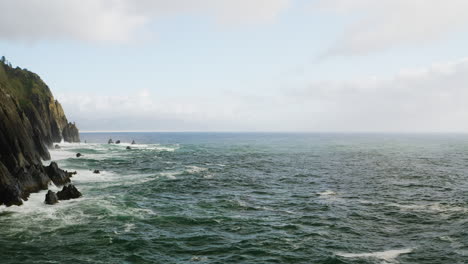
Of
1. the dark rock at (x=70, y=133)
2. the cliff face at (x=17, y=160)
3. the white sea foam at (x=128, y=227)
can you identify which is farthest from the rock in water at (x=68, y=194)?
the dark rock at (x=70, y=133)

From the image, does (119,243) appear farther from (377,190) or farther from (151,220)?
(377,190)

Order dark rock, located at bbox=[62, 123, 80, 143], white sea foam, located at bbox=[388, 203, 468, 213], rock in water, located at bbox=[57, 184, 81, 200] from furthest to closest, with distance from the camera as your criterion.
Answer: dark rock, located at bbox=[62, 123, 80, 143] < rock in water, located at bbox=[57, 184, 81, 200] < white sea foam, located at bbox=[388, 203, 468, 213]

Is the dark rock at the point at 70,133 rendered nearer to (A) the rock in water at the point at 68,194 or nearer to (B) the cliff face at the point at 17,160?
(B) the cliff face at the point at 17,160

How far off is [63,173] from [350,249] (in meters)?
48.0

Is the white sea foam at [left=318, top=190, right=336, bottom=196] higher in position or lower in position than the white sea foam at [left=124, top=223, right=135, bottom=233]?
higher

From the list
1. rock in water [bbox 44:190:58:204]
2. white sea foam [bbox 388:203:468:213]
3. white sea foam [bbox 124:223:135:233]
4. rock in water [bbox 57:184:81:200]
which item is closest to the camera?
white sea foam [bbox 124:223:135:233]

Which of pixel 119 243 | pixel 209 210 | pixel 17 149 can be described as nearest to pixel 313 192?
pixel 209 210

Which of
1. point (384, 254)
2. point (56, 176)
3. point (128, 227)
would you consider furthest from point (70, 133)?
point (384, 254)

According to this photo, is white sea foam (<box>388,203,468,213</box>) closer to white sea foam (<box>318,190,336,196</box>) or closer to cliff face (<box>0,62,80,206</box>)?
white sea foam (<box>318,190,336,196</box>)

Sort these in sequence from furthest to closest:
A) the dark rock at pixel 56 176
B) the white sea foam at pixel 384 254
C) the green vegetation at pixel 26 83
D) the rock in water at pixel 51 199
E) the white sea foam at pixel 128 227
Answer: the green vegetation at pixel 26 83 → the dark rock at pixel 56 176 → the rock in water at pixel 51 199 → the white sea foam at pixel 128 227 → the white sea foam at pixel 384 254

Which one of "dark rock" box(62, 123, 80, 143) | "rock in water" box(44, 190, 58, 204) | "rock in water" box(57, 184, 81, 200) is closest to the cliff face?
"rock in water" box(44, 190, 58, 204)

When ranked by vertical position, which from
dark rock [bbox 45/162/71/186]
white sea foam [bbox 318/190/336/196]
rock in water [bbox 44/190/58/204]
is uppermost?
dark rock [bbox 45/162/71/186]

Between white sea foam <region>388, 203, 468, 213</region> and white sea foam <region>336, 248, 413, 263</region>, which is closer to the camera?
white sea foam <region>336, 248, 413, 263</region>

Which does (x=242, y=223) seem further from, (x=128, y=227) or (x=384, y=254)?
(x=384, y=254)
